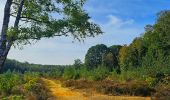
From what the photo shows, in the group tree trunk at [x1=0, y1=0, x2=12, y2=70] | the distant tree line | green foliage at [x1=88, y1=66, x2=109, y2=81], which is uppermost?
the distant tree line

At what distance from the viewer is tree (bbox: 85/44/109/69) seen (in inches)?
3109

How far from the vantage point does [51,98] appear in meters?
22.6

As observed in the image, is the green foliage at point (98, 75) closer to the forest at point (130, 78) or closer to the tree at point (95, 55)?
the forest at point (130, 78)

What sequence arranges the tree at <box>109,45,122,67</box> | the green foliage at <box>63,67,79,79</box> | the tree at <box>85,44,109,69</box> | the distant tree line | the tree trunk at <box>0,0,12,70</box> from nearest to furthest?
the tree trunk at <box>0,0,12,70</box> < the distant tree line < the green foliage at <box>63,67,79,79</box> < the tree at <box>85,44,109,69</box> < the tree at <box>109,45,122,67</box>

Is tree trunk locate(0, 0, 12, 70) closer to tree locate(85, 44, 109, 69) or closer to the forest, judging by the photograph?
the forest

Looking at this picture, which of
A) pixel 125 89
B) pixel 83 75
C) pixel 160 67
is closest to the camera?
pixel 125 89

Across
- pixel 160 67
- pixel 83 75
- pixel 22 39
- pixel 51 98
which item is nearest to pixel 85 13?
pixel 22 39

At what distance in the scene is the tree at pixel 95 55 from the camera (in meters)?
79.0

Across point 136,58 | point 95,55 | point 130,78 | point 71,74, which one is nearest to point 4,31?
point 130,78

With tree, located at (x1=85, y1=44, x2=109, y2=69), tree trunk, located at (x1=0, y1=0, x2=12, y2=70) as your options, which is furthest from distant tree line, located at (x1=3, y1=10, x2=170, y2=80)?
tree trunk, located at (x1=0, y1=0, x2=12, y2=70)

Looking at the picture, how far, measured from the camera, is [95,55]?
8200 cm

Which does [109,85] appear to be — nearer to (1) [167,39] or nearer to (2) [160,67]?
(2) [160,67]

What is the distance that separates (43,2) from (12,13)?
2.32ft

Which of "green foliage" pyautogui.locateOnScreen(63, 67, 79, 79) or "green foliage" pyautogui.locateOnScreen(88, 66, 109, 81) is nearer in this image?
"green foliage" pyautogui.locateOnScreen(88, 66, 109, 81)
